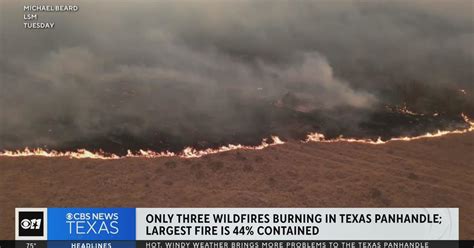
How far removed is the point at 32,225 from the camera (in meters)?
3.73

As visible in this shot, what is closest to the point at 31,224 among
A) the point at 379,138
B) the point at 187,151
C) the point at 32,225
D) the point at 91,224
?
the point at 32,225

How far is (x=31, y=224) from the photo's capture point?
373cm

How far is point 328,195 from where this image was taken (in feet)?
12.1

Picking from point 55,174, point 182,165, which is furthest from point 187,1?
point 55,174

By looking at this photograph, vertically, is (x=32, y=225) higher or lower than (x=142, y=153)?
lower

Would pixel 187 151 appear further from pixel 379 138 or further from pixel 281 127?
pixel 379 138

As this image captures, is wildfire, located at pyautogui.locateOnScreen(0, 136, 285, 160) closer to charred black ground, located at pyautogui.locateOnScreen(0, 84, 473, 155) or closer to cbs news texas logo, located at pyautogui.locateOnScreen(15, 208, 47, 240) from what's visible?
charred black ground, located at pyautogui.locateOnScreen(0, 84, 473, 155)

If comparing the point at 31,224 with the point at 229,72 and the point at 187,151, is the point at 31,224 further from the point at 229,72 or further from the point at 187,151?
the point at 229,72

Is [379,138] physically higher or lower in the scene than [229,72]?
lower

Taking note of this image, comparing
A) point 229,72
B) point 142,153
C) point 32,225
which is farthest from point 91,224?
point 229,72

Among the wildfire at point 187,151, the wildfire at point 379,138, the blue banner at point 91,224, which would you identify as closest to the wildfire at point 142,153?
the wildfire at point 187,151

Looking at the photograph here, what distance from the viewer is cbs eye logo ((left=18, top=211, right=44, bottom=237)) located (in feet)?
12.2

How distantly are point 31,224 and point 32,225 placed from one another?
0.03 ft

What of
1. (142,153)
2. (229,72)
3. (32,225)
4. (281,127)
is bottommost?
(32,225)
